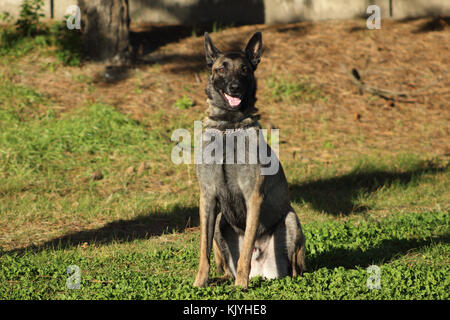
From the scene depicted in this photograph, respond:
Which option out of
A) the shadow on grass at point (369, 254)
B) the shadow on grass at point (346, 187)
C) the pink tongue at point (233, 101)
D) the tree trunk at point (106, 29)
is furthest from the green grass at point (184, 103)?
the pink tongue at point (233, 101)

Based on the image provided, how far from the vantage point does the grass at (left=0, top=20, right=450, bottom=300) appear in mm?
5551

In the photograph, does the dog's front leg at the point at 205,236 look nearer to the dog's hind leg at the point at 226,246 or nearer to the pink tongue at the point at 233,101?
the dog's hind leg at the point at 226,246

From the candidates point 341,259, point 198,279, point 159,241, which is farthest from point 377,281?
point 159,241

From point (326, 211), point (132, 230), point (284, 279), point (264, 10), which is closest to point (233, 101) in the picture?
point (284, 279)

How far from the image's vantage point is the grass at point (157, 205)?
5551 mm

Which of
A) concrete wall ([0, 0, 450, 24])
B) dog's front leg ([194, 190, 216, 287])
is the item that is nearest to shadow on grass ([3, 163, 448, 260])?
dog's front leg ([194, 190, 216, 287])

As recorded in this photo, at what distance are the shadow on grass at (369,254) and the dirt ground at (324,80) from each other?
4013mm

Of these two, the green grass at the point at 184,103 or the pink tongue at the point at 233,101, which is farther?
the green grass at the point at 184,103

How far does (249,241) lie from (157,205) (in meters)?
3.90

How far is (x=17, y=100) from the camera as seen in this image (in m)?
11.7

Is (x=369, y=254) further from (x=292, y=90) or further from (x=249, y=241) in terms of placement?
(x=292, y=90)

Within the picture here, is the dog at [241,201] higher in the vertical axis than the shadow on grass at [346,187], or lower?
higher

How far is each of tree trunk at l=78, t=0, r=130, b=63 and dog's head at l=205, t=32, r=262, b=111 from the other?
7.64m

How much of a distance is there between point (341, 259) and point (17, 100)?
768 cm
